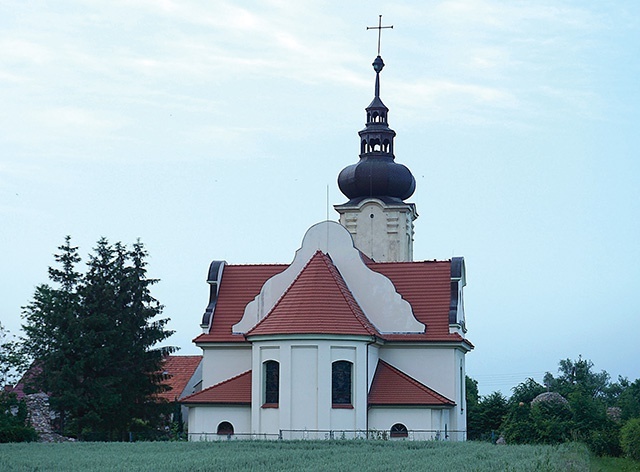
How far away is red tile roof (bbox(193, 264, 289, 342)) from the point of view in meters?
49.9

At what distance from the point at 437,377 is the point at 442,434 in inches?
136

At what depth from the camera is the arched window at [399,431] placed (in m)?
44.1

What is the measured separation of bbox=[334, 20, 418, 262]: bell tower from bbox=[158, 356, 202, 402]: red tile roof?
15.5 m

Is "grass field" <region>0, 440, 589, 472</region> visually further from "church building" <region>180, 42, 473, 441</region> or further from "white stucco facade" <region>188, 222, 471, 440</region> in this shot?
"church building" <region>180, 42, 473, 441</region>

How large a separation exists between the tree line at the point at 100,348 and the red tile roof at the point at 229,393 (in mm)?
4950

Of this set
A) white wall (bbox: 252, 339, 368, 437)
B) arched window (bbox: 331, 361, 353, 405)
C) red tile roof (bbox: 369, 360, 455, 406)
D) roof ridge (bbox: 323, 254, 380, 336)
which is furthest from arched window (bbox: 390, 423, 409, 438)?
roof ridge (bbox: 323, 254, 380, 336)

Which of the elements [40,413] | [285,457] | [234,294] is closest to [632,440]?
[234,294]

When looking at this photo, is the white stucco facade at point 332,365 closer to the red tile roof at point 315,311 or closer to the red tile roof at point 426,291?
the red tile roof at point 426,291

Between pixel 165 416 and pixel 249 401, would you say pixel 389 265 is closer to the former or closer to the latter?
pixel 249 401

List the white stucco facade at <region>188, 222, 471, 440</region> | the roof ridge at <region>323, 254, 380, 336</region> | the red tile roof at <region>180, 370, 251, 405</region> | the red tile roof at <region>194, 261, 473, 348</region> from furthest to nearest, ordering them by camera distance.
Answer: the red tile roof at <region>194, 261, 473, 348</region>
the red tile roof at <region>180, 370, 251, 405</region>
the roof ridge at <region>323, 254, 380, 336</region>
the white stucco facade at <region>188, 222, 471, 440</region>

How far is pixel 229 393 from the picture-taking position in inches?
1818

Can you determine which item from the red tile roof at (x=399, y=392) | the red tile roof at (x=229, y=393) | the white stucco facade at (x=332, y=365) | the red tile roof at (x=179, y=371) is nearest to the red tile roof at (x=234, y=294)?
the white stucco facade at (x=332, y=365)

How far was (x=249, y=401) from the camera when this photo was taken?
45.4m

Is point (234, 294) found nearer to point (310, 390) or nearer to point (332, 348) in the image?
point (332, 348)
